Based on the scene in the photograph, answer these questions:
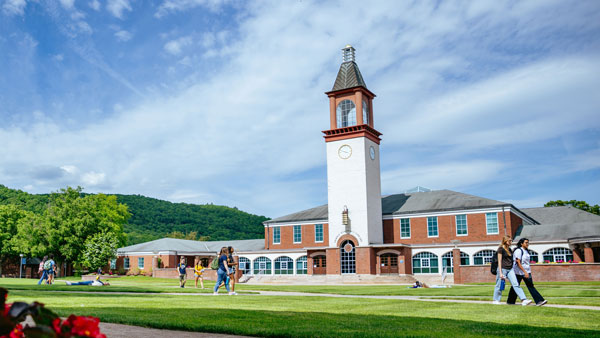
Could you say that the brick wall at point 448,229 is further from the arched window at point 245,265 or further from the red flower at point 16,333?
the red flower at point 16,333

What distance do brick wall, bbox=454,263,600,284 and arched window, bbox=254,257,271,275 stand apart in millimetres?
23631

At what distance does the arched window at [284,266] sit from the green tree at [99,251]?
53.7ft

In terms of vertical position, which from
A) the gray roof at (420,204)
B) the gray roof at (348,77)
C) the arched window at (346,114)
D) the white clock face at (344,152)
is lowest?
the gray roof at (420,204)

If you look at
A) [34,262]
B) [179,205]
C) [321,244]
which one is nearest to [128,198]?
[179,205]

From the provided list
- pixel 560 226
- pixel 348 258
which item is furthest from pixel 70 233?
pixel 560 226

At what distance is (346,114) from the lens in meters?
49.1

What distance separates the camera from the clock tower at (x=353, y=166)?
46.6m

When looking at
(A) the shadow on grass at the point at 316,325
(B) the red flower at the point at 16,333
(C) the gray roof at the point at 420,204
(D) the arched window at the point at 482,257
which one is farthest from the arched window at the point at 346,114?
(B) the red flower at the point at 16,333

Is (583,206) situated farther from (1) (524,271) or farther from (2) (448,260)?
(1) (524,271)

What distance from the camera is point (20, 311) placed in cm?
226

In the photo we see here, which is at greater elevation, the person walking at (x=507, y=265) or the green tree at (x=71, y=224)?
the green tree at (x=71, y=224)

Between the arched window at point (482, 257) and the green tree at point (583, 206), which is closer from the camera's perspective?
the arched window at point (482, 257)

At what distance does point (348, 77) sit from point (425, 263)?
18.8 m

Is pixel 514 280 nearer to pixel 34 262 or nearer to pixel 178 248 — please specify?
pixel 178 248
